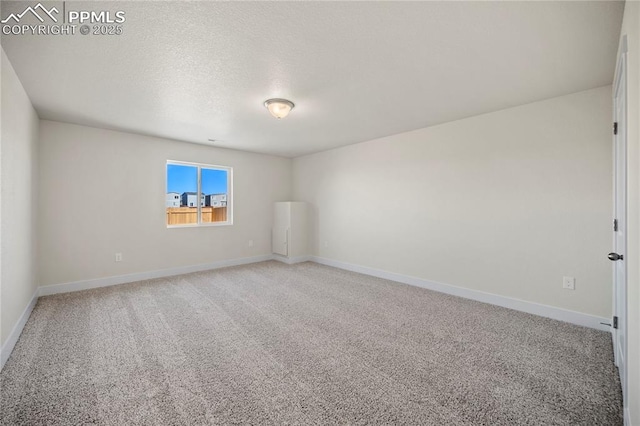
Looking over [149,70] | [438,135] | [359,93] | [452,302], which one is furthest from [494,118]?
[149,70]

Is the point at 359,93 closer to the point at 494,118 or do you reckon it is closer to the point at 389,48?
the point at 389,48

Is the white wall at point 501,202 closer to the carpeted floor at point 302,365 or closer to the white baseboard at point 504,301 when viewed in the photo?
the white baseboard at point 504,301

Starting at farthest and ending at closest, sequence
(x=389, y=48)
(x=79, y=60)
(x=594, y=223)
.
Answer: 1. (x=594, y=223)
2. (x=79, y=60)
3. (x=389, y=48)

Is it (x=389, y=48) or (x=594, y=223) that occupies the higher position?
(x=389, y=48)

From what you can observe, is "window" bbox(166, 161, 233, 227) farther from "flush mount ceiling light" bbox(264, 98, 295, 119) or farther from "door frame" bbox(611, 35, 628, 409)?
"door frame" bbox(611, 35, 628, 409)

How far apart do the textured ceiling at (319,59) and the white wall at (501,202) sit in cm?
36

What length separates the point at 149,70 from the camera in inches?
91.2

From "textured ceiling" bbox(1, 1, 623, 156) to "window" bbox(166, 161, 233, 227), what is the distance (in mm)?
1546

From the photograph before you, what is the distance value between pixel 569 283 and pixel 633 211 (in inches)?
76.0

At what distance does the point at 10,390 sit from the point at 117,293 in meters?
2.10

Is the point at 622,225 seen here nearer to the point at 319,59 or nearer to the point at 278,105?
the point at 319,59

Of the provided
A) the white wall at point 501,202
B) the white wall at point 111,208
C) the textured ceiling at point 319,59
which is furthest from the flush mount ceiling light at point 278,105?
the white wall at point 111,208

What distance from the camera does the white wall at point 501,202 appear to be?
2733 mm

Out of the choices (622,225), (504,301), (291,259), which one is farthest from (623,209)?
(291,259)
